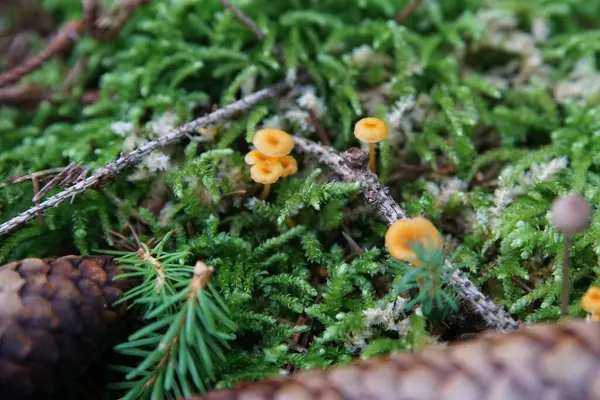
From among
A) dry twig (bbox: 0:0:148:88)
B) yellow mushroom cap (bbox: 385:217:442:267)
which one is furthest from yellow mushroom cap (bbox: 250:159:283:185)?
dry twig (bbox: 0:0:148:88)

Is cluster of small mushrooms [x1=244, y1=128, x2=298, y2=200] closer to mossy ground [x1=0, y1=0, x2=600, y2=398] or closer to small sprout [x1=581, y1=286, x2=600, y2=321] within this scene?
mossy ground [x1=0, y1=0, x2=600, y2=398]

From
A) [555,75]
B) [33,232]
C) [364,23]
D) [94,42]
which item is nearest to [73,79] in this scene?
[94,42]

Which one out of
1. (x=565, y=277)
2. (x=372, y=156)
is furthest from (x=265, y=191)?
(x=565, y=277)

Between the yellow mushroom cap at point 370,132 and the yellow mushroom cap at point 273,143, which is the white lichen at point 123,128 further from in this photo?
the yellow mushroom cap at point 370,132

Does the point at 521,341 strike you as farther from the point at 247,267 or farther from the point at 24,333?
the point at 24,333

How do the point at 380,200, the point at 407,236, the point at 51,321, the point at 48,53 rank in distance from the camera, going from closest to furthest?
the point at 51,321
the point at 407,236
the point at 380,200
the point at 48,53

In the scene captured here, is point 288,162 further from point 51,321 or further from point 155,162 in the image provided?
point 51,321
